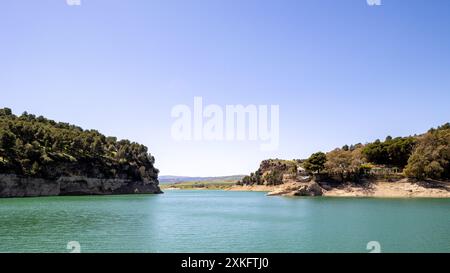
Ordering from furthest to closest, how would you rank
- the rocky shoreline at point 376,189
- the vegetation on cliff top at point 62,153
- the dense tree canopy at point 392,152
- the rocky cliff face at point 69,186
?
the dense tree canopy at point 392,152 → the vegetation on cliff top at point 62,153 → the rocky cliff face at point 69,186 → the rocky shoreline at point 376,189

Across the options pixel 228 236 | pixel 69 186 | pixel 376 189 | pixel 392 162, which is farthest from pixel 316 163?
pixel 228 236

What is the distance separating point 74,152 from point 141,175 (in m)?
31.0

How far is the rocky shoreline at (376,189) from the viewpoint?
9825 cm

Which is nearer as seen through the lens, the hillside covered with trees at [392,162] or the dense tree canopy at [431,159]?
the dense tree canopy at [431,159]

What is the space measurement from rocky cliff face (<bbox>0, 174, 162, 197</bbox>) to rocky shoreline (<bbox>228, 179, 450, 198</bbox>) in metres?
61.3

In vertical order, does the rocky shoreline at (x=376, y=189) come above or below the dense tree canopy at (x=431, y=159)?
below

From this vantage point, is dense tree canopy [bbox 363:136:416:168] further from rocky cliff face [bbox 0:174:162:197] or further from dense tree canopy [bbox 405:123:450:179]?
rocky cliff face [bbox 0:174:162:197]

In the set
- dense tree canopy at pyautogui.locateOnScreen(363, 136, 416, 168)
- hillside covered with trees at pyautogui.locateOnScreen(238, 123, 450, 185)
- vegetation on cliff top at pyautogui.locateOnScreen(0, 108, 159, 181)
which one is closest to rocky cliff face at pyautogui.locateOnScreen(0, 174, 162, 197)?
vegetation on cliff top at pyautogui.locateOnScreen(0, 108, 159, 181)

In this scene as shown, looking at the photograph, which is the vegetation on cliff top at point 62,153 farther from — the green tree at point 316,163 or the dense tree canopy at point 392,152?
the dense tree canopy at point 392,152

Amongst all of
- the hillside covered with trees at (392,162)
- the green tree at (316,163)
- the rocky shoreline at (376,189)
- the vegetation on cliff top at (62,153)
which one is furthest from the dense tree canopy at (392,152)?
the vegetation on cliff top at (62,153)

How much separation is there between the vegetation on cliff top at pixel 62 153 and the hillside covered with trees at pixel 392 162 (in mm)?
63886

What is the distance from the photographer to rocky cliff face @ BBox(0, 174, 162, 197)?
101375mm
